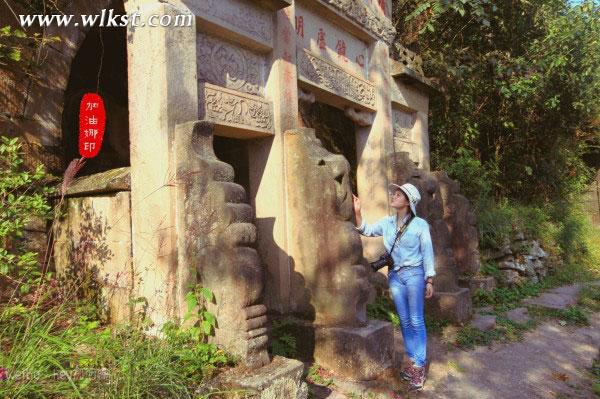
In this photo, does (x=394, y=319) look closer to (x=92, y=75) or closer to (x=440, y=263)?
(x=440, y=263)

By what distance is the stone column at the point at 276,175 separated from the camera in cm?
452

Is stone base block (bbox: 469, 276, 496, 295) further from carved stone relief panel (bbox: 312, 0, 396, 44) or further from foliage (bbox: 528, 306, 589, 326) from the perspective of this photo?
carved stone relief panel (bbox: 312, 0, 396, 44)

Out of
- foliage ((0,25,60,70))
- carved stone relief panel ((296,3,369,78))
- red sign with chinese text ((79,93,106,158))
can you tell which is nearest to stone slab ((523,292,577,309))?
carved stone relief panel ((296,3,369,78))

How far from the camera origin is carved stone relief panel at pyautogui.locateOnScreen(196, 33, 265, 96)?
3.97m

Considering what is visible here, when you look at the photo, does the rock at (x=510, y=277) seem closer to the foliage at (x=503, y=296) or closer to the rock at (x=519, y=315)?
the foliage at (x=503, y=296)

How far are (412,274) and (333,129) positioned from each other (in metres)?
4.66

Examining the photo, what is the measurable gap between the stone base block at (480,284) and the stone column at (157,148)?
5.31 metres

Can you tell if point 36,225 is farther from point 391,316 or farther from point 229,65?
point 391,316

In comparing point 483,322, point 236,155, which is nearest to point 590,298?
point 483,322

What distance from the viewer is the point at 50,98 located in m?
3.95

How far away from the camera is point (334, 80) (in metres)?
5.62

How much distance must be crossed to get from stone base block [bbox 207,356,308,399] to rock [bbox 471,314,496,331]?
3559 millimetres

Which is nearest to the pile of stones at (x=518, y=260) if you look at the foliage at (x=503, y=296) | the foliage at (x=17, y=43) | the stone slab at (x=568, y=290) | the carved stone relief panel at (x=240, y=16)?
the foliage at (x=503, y=296)

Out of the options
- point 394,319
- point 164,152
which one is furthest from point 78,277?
point 394,319
